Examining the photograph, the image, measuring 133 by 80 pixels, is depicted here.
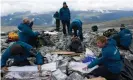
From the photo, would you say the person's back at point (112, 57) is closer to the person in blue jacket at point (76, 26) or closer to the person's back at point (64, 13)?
the person in blue jacket at point (76, 26)

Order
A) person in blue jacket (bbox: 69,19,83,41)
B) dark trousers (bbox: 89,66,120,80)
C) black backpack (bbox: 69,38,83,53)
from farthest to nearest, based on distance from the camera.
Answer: person in blue jacket (bbox: 69,19,83,41) → black backpack (bbox: 69,38,83,53) → dark trousers (bbox: 89,66,120,80)

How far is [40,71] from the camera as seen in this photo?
13.5 meters

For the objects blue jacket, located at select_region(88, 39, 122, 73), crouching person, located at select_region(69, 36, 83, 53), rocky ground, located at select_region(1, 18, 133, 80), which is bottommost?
rocky ground, located at select_region(1, 18, 133, 80)

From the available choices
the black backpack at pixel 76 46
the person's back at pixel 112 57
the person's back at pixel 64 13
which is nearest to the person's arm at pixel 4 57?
the person's back at pixel 112 57

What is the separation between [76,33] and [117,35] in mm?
2394

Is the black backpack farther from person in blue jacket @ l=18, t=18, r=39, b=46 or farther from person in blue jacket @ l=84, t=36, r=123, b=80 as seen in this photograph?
person in blue jacket @ l=84, t=36, r=123, b=80

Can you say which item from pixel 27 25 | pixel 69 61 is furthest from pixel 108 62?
pixel 27 25

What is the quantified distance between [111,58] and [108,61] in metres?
0.18

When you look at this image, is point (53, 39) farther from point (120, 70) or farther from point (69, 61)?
point (120, 70)

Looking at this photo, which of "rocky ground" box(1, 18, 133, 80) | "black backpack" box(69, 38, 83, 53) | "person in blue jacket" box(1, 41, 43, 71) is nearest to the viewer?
"person in blue jacket" box(1, 41, 43, 71)

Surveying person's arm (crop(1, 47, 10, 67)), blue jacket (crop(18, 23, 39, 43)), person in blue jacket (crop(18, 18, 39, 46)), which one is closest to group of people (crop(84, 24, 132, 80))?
person's arm (crop(1, 47, 10, 67))

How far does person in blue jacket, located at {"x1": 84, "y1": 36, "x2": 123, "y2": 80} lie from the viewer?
40.3ft

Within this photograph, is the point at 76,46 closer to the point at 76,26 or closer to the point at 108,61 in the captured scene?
the point at 76,26

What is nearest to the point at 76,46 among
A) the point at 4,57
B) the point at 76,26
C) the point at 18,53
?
the point at 76,26
